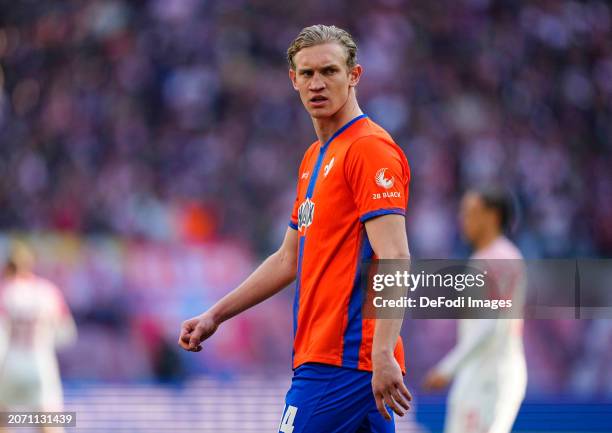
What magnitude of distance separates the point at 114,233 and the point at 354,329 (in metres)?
10.4

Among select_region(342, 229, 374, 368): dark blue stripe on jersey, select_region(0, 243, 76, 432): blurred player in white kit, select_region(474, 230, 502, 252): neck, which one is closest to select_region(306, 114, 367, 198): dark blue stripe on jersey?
select_region(342, 229, 374, 368): dark blue stripe on jersey

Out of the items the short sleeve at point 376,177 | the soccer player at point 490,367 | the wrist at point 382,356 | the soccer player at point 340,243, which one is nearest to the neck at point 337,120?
the soccer player at point 340,243

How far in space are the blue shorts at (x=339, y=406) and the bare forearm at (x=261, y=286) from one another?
546 millimetres

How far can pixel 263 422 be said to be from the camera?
430 inches

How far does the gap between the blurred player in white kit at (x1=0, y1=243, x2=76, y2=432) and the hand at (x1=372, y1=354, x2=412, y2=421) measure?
291 inches

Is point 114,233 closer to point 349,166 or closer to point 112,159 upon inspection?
point 112,159

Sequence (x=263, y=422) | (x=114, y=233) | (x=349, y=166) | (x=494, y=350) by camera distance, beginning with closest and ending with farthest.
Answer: (x=349, y=166) < (x=494, y=350) < (x=263, y=422) < (x=114, y=233)

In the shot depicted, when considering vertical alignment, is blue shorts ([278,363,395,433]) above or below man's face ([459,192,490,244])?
below

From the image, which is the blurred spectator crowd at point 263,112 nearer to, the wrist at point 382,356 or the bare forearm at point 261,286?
the bare forearm at point 261,286

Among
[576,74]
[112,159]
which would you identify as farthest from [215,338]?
[576,74]

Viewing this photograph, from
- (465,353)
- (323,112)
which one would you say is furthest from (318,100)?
(465,353)

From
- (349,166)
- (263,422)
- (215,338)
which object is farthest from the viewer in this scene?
(215,338)

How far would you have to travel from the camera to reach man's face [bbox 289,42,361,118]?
153 inches

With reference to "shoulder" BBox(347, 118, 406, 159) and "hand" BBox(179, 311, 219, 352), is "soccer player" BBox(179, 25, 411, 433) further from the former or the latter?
"hand" BBox(179, 311, 219, 352)
